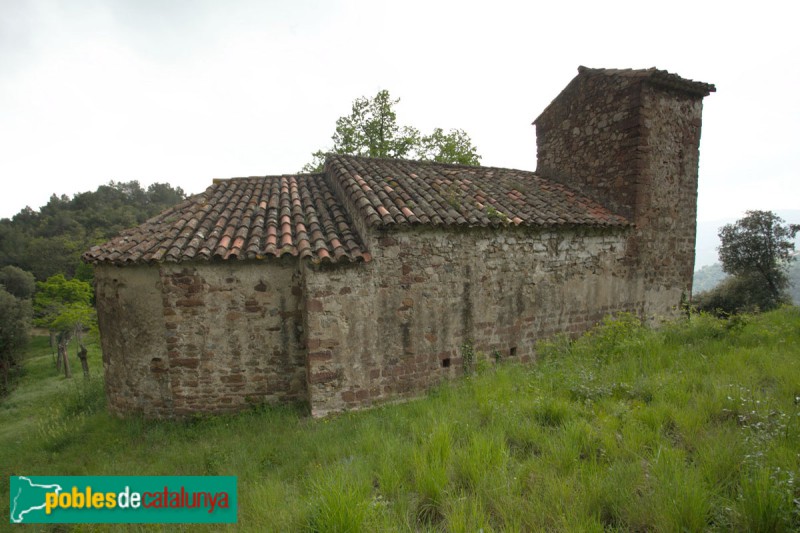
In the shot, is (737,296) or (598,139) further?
(737,296)

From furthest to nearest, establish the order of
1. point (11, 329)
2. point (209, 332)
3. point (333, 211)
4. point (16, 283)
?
point (16, 283) → point (11, 329) → point (333, 211) → point (209, 332)

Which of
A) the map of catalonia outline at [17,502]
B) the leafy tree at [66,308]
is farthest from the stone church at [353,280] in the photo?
the leafy tree at [66,308]

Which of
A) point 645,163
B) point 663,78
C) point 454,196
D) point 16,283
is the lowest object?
point 16,283

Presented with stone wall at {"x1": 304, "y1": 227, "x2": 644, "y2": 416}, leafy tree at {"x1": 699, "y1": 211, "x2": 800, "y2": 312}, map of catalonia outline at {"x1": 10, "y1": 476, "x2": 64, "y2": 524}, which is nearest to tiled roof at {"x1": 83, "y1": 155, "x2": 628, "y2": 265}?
stone wall at {"x1": 304, "y1": 227, "x2": 644, "y2": 416}

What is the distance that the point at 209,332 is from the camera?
627cm

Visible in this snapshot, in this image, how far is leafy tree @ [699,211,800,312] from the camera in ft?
69.6

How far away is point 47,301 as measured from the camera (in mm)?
19859

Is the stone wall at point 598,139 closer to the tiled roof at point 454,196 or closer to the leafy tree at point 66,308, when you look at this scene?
the tiled roof at point 454,196

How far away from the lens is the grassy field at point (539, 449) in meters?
2.64

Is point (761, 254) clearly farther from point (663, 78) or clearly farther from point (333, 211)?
point (333, 211)

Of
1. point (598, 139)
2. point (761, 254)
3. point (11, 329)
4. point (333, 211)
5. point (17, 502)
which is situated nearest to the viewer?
point (17, 502)

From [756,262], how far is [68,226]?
206 feet

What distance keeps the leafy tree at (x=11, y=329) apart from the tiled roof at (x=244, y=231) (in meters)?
23.5

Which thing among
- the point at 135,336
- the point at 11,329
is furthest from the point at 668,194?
the point at 11,329
